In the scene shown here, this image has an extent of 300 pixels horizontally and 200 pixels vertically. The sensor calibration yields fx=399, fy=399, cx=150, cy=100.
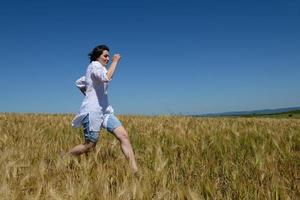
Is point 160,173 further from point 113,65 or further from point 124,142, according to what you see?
point 113,65

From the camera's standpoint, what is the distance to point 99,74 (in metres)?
4.45

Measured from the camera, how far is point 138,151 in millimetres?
5570

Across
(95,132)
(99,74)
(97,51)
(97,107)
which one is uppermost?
(97,51)

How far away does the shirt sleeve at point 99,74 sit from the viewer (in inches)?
174

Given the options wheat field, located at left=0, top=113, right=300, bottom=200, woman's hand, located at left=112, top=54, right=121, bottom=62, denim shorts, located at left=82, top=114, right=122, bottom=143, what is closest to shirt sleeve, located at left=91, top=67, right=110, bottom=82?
woman's hand, located at left=112, top=54, right=121, bottom=62

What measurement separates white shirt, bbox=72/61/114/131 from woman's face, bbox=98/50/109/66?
11 cm

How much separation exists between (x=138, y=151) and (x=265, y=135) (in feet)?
7.72

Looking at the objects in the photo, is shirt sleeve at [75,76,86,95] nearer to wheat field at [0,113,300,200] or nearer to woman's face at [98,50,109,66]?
woman's face at [98,50,109,66]

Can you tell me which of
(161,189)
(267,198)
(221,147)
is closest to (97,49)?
(221,147)

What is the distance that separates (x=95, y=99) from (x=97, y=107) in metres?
0.11

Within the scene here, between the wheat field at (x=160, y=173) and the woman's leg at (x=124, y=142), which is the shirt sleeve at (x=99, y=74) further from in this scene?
the wheat field at (x=160, y=173)

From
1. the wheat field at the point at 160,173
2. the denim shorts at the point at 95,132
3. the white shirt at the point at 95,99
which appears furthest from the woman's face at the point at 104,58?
the wheat field at the point at 160,173

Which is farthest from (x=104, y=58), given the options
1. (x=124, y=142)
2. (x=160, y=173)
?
A: (x=160, y=173)

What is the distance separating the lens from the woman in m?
4.49
